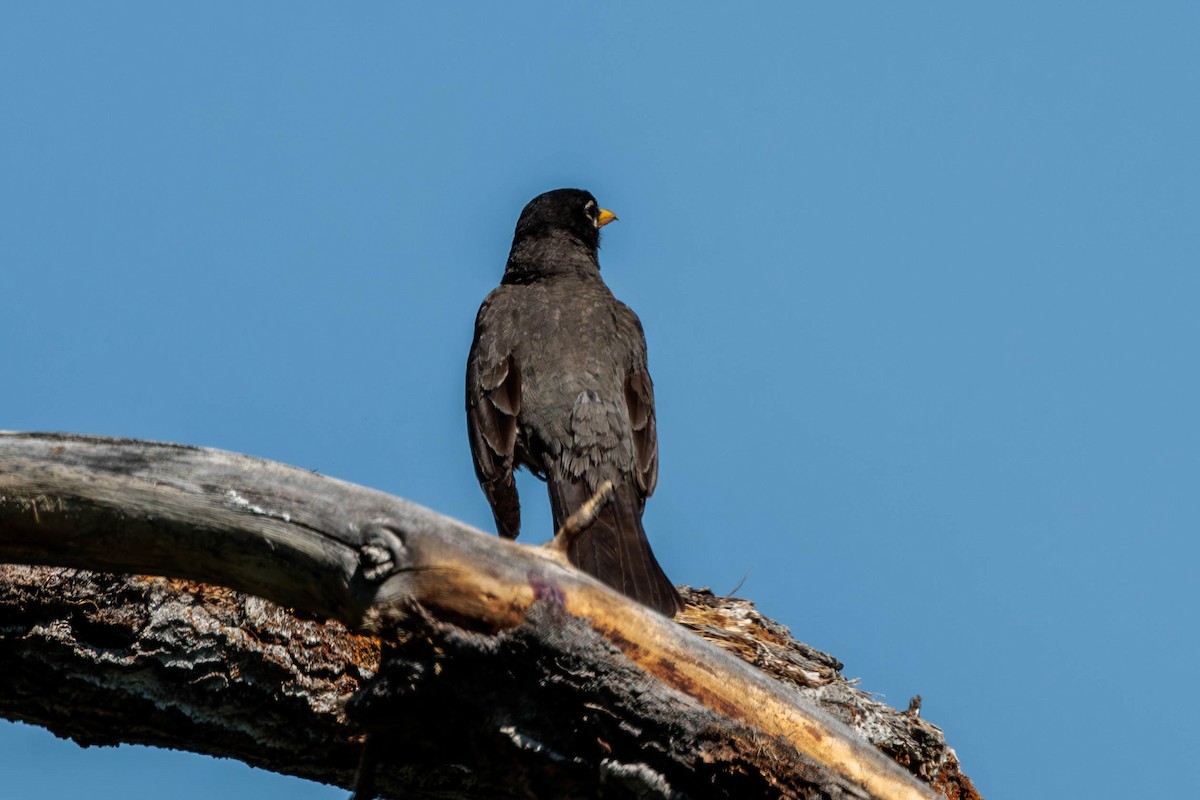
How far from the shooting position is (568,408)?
7.71 m

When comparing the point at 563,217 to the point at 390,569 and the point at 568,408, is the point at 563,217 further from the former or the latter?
the point at 390,569

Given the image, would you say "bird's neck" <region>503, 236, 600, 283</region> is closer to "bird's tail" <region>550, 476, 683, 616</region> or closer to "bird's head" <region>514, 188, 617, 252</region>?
"bird's head" <region>514, 188, 617, 252</region>

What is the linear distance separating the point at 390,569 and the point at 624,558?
109 inches

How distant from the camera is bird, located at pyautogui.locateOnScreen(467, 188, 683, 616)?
7160 millimetres

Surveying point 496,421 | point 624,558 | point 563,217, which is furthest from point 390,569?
point 563,217

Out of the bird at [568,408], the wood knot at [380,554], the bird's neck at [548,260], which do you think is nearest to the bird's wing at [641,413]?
the bird at [568,408]

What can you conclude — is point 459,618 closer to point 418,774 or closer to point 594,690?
point 594,690

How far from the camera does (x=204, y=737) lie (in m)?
4.81

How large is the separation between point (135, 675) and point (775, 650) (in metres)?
3.43

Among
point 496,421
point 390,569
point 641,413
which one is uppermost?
point 641,413

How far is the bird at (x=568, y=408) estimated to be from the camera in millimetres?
7160

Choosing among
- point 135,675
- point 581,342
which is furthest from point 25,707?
point 581,342

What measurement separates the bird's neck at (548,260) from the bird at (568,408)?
92mm

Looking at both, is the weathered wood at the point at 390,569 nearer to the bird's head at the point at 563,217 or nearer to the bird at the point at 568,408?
the bird at the point at 568,408
